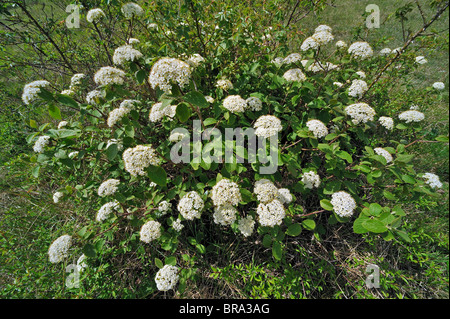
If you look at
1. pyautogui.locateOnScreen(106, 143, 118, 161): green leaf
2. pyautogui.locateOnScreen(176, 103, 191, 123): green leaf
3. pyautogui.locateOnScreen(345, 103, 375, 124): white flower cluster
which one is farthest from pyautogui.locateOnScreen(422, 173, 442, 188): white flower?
pyautogui.locateOnScreen(106, 143, 118, 161): green leaf

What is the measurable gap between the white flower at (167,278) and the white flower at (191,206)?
1.68 ft

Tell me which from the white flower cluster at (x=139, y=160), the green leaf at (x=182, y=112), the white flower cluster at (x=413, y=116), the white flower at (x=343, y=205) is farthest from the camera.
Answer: the white flower cluster at (x=413, y=116)

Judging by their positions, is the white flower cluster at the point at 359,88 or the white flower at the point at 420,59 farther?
the white flower at the point at 420,59

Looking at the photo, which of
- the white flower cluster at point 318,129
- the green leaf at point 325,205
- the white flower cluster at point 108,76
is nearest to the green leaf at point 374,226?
the green leaf at point 325,205

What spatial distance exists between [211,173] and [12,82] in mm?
4603

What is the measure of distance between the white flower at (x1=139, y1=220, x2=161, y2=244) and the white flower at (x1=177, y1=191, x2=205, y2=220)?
31 cm

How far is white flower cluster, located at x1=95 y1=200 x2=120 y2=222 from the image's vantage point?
1.80m

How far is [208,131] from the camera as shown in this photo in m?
1.83

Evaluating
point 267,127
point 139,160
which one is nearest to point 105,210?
point 139,160

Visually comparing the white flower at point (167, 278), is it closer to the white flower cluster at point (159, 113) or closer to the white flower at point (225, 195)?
the white flower at point (225, 195)

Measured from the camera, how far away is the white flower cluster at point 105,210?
1.80m

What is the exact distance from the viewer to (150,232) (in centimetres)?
169

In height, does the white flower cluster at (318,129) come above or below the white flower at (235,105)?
below
